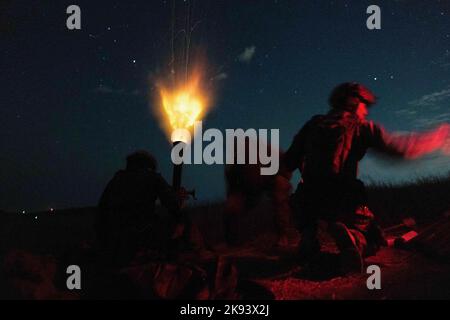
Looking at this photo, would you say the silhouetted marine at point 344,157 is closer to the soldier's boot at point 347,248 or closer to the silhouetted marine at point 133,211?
the soldier's boot at point 347,248

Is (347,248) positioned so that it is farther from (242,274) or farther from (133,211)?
(133,211)

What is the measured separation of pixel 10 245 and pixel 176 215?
3.38 meters

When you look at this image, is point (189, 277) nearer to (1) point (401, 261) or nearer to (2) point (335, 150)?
(2) point (335, 150)

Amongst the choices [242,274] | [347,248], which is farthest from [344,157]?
[242,274]

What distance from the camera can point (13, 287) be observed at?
374 cm

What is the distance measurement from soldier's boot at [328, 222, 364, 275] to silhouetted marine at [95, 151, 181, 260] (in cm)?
191

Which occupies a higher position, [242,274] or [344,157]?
[344,157]

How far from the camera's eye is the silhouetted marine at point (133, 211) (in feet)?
15.3

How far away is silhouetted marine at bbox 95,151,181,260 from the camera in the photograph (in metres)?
4.65

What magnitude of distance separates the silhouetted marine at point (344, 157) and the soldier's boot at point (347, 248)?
273 millimetres

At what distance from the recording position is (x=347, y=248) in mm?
4277

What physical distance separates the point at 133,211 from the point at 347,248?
2.55m

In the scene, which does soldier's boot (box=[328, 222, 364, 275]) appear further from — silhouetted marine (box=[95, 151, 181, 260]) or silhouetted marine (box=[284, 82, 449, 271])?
silhouetted marine (box=[95, 151, 181, 260])

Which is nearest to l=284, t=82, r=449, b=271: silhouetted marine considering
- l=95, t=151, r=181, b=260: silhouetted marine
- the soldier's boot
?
the soldier's boot
